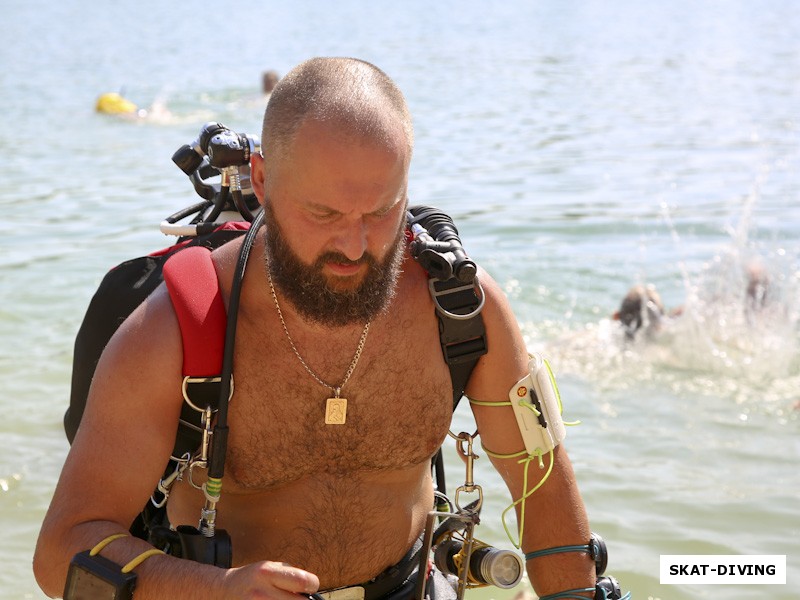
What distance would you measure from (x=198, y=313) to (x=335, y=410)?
0.46m

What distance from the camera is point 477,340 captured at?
2.75 meters

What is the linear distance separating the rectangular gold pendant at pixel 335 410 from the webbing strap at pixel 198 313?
358 millimetres

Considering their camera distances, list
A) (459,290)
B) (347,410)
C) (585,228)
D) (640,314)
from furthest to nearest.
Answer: (585,228) → (640,314) → (347,410) → (459,290)

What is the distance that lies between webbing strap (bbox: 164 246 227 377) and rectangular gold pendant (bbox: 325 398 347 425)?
1.17 feet

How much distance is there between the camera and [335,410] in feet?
9.14

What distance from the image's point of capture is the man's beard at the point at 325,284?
8.41 ft

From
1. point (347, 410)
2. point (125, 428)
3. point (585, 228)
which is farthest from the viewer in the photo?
point (585, 228)

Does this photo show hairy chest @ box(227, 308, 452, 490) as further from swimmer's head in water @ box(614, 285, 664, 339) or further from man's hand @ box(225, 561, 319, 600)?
swimmer's head in water @ box(614, 285, 664, 339)

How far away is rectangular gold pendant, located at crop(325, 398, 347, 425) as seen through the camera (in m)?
2.78

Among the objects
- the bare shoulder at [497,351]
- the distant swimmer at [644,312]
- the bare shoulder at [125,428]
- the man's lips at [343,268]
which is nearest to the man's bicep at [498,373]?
the bare shoulder at [497,351]

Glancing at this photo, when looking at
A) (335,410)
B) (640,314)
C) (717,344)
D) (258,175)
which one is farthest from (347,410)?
(717,344)

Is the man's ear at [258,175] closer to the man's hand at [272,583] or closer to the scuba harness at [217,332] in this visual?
the scuba harness at [217,332]

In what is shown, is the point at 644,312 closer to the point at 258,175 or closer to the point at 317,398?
the point at 317,398

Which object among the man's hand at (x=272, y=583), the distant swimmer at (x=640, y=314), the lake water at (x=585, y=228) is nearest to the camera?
the man's hand at (x=272, y=583)
